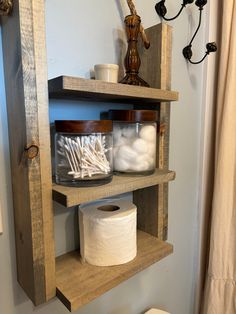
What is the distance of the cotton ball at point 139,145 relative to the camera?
1.86 ft

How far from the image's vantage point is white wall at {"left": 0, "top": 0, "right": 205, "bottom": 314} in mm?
535

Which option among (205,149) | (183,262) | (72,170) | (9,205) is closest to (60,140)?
(72,170)

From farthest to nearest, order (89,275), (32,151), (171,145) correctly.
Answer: (171,145)
(89,275)
(32,151)

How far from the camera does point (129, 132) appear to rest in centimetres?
58

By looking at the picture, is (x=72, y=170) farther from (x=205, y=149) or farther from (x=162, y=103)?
(x=205, y=149)

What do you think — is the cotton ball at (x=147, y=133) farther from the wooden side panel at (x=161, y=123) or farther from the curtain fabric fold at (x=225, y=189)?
the curtain fabric fold at (x=225, y=189)

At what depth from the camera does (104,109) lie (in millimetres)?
647

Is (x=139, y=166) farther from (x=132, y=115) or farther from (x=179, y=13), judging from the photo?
(x=179, y=13)

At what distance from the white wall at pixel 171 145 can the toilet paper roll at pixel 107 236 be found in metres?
0.07

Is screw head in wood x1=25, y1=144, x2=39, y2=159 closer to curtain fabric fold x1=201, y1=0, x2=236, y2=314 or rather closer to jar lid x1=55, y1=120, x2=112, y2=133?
jar lid x1=55, y1=120, x2=112, y2=133

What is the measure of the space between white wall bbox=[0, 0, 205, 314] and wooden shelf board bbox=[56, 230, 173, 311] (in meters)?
0.06

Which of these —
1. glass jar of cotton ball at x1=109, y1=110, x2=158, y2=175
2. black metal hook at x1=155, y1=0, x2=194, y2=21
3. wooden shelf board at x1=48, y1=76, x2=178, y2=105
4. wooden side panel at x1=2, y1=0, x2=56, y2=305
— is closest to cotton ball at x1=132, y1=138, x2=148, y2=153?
glass jar of cotton ball at x1=109, y1=110, x2=158, y2=175

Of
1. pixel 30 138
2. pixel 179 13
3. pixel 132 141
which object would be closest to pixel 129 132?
pixel 132 141

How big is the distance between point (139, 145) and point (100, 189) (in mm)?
155
